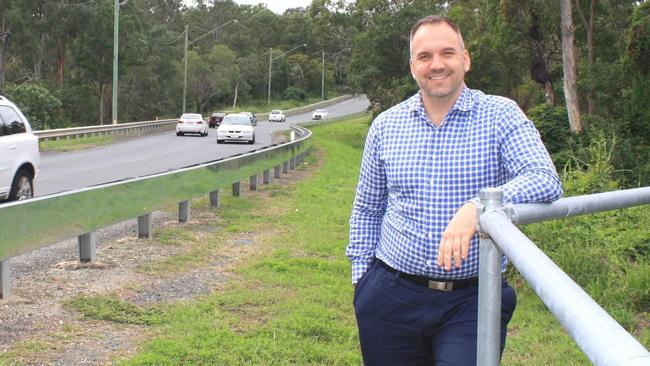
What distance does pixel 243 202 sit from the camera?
1328cm

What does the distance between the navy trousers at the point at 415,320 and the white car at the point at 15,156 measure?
919 cm

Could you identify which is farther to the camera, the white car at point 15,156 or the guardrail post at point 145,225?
the white car at point 15,156

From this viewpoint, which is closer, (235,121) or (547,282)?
(547,282)

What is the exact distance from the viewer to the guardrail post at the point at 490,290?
213 centimetres

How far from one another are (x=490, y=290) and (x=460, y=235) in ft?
1.51

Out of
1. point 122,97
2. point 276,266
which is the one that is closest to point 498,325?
point 276,266

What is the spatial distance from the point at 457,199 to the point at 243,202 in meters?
→ 10.5

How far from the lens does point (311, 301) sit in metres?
6.83

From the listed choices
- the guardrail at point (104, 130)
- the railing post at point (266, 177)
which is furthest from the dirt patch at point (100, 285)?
the guardrail at point (104, 130)

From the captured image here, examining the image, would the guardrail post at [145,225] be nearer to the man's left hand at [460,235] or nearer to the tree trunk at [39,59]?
the man's left hand at [460,235]

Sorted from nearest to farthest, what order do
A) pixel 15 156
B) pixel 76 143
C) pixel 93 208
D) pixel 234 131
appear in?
pixel 93 208, pixel 15 156, pixel 76 143, pixel 234 131

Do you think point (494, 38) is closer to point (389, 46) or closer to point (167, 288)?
point (389, 46)

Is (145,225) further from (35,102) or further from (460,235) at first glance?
(35,102)

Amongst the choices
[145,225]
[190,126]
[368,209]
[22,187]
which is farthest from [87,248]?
[190,126]
